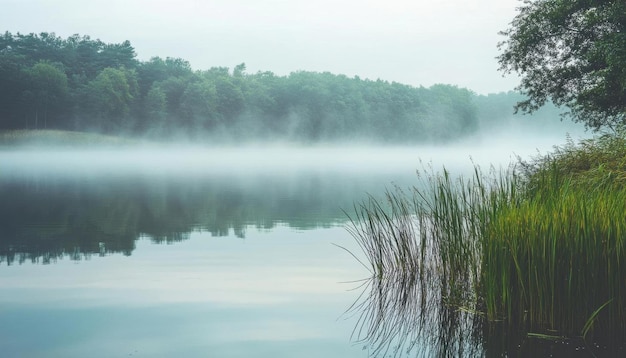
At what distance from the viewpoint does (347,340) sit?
8461mm

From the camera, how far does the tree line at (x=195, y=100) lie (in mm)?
97750

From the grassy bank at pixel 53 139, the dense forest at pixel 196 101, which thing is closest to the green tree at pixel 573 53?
the grassy bank at pixel 53 139

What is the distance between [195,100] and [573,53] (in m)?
102

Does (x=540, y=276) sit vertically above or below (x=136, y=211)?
below

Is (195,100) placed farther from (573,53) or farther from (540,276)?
(540,276)

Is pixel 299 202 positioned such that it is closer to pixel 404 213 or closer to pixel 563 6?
pixel 563 6

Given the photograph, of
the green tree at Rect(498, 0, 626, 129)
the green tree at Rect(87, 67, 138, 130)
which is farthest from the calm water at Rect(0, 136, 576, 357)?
the green tree at Rect(87, 67, 138, 130)

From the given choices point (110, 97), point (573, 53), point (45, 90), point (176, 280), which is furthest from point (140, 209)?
point (110, 97)

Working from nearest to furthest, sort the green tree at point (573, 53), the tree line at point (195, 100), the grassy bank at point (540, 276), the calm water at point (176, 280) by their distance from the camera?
the grassy bank at point (540, 276) → the calm water at point (176, 280) → the green tree at point (573, 53) → the tree line at point (195, 100)

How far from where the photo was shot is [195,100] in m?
125

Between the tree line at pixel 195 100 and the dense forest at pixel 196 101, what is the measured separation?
0.16 metres

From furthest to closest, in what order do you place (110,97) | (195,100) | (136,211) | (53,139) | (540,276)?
(195,100) < (110,97) < (53,139) < (136,211) < (540,276)

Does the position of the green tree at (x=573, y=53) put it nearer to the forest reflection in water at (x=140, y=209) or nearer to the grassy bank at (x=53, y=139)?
the forest reflection in water at (x=140, y=209)

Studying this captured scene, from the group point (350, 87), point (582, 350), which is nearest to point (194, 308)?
point (582, 350)
